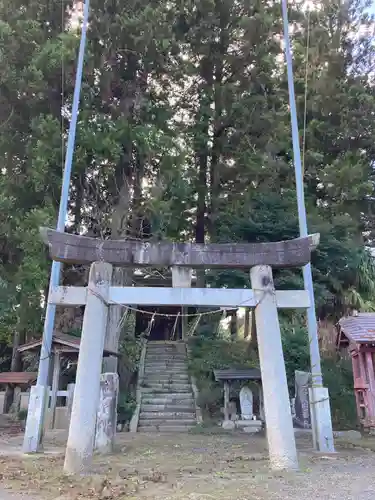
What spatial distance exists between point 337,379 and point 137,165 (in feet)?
30.7

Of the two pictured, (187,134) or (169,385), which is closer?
(169,385)

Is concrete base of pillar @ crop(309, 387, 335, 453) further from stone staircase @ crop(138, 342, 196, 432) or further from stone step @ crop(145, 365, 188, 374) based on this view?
stone step @ crop(145, 365, 188, 374)

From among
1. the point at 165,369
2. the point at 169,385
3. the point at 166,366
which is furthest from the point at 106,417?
the point at 166,366

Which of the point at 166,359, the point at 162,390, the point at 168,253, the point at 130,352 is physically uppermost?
the point at 168,253

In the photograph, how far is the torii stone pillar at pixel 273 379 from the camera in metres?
6.66

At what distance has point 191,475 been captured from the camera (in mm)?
6645

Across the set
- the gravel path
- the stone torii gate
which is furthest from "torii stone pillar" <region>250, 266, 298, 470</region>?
the gravel path

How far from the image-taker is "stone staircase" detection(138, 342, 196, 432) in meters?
13.0

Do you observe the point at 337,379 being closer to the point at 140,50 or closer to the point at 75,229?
the point at 75,229

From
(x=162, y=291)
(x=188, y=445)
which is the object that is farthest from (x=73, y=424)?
(x=188, y=445)

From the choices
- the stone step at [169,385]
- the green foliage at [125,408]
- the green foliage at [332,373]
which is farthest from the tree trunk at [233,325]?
the green foliage at [125,408]

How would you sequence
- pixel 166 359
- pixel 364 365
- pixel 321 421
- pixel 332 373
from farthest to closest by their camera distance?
pixel 166 359 < pixel 332 373 < pixel 364 365 < pixel 321 421

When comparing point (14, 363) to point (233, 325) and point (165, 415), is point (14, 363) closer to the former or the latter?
point (165, 415)

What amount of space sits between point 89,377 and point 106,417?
265 cm
